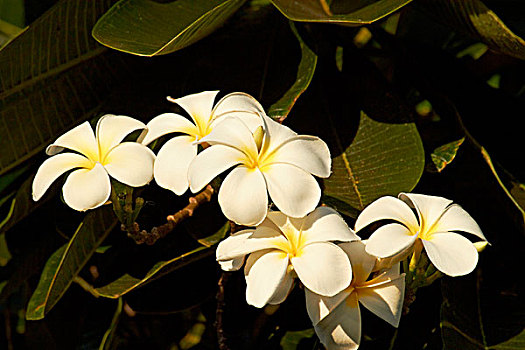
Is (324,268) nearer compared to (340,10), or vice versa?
(324,268)

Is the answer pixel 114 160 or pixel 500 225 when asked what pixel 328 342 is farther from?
pixel 500 225

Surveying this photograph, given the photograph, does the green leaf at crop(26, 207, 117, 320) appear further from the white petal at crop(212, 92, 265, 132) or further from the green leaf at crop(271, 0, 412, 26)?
the green leaf at crop(271, 0, 412, 26)

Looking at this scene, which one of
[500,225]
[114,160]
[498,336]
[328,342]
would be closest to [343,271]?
[328,342]

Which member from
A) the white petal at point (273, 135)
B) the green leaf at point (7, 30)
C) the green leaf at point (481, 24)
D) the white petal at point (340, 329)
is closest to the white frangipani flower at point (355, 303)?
the white petal at point (340, 329)

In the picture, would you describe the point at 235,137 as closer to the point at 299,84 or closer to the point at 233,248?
the point at 233,248

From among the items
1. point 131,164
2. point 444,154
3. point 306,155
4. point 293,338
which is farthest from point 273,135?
point 293,338

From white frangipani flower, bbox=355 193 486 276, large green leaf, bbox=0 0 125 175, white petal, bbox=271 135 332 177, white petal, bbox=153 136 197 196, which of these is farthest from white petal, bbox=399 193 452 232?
large green leaf, bbox=0 0 125 175
